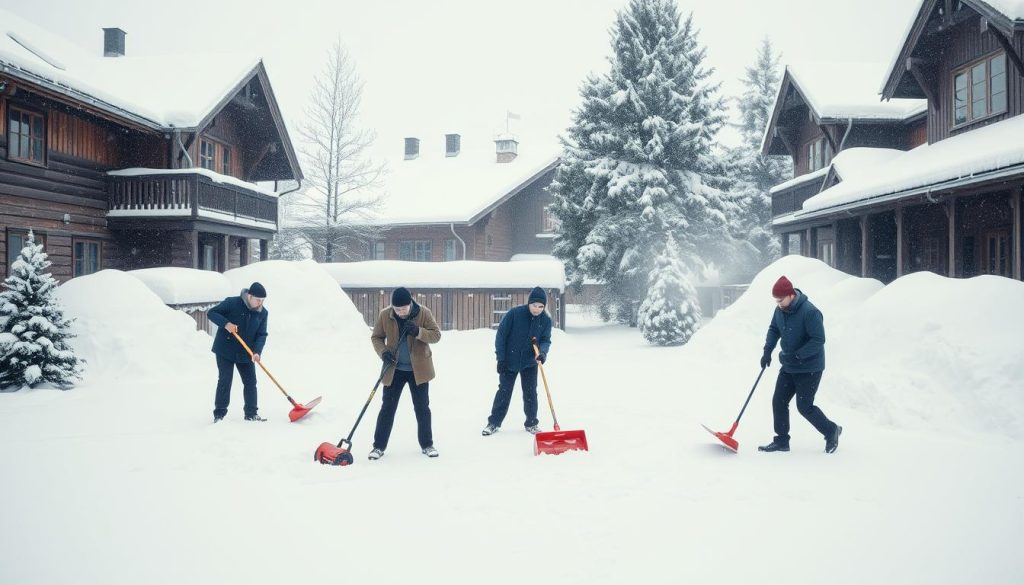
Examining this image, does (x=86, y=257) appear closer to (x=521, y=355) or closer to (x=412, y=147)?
(x=521, y=355)

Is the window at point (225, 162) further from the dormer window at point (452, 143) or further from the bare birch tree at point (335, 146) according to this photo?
the dormer window at point (452, 143)

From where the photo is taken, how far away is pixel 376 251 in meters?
32.1

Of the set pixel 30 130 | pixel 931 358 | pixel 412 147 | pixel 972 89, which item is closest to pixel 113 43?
pixel 30 130

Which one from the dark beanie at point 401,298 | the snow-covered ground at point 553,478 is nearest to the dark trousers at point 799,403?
the snow-covered ground at point 553,478

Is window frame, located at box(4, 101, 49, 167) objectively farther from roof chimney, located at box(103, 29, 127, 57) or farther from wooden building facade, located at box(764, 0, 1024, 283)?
wooden building facade, located at box(764, 0, 1024, 283)

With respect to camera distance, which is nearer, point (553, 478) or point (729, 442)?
point (553, 478)

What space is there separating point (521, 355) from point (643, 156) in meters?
17.7

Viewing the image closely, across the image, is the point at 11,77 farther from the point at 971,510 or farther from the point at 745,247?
the point at 745,247

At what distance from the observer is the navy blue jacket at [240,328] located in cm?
797

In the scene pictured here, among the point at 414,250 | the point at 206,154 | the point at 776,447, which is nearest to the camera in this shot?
the point at 776,447

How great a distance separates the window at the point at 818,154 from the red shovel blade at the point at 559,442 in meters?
17.6

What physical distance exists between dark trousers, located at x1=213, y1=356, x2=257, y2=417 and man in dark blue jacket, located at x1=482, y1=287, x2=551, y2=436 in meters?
2.67

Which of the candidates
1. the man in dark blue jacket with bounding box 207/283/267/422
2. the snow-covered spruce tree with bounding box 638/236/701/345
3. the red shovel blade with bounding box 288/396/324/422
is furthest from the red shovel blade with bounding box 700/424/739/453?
the snow-covered spruce tree with bounding box 638/236/701/345

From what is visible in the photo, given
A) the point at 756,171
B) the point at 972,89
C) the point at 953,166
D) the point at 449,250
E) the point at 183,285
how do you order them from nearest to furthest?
the point at 953,166 < the point at 183,285 < the point at 972,89 < the point at 449,250 < the point at 756,171
